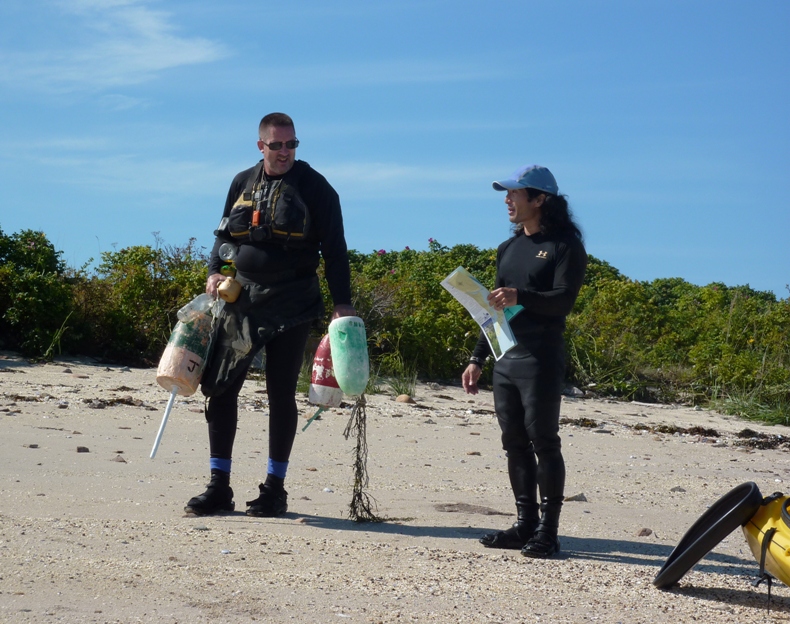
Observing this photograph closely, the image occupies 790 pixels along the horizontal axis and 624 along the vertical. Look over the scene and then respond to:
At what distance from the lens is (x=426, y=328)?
1245 cm

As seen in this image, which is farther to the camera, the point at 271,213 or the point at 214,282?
the point at 214,282

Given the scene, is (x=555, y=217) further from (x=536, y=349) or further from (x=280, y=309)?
(x=280, y=309)

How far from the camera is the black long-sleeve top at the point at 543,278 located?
4.80 meters

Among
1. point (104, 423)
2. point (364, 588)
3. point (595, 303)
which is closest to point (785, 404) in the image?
point (595, 303)

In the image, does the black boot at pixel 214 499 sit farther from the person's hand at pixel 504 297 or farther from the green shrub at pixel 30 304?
the green shrub at pixel 30 304

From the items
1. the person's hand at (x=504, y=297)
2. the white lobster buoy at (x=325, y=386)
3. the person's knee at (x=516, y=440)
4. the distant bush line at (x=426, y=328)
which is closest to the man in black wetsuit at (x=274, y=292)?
the white lobster buoy at (x=325, y=386)

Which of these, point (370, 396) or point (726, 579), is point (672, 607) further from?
point (370, 396)

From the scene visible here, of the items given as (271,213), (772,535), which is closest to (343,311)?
(271,213)

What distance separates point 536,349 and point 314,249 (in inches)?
55.2

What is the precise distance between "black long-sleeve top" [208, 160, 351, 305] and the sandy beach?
4.37ft

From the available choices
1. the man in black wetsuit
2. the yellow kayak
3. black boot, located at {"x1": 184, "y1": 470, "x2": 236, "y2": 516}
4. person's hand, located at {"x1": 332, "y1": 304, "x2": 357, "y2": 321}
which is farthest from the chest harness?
the yellow kayak

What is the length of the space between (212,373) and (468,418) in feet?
16.0

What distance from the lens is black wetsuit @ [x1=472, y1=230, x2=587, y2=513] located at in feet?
15.9

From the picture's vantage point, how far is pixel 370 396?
10.7m
